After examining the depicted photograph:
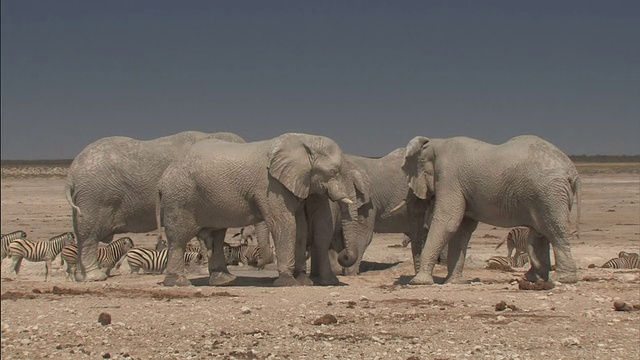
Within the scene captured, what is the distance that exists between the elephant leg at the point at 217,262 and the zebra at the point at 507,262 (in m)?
5.42

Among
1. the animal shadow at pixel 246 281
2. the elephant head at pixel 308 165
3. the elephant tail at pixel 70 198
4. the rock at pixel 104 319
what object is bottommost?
the animal shadow at pixel 246 281

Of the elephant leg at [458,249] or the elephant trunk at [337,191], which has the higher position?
the elephant trunk at [337,191]

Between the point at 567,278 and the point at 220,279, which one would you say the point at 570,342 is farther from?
the point at 220,279

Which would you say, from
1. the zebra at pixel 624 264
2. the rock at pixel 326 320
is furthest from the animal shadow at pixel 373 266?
the rock at pixel 326 320

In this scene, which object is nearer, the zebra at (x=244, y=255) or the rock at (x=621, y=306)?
the rock at (x=621, y=306)

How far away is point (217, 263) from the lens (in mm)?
13875

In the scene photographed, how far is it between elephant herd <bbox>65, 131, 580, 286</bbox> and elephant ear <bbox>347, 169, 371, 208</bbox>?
1.15m

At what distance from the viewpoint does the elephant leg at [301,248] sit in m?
13.3

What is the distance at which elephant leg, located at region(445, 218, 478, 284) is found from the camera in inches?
537

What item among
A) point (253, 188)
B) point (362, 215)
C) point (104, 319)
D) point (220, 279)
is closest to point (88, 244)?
point (220, 279)

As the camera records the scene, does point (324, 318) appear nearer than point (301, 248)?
Yes

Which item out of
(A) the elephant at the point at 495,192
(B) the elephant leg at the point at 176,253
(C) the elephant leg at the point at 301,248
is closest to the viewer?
(A) the elephant at the point at 495,192

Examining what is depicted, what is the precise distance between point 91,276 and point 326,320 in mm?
7022

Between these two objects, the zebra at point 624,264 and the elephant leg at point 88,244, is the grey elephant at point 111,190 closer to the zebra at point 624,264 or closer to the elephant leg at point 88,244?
the elephant leg at point 88,244
